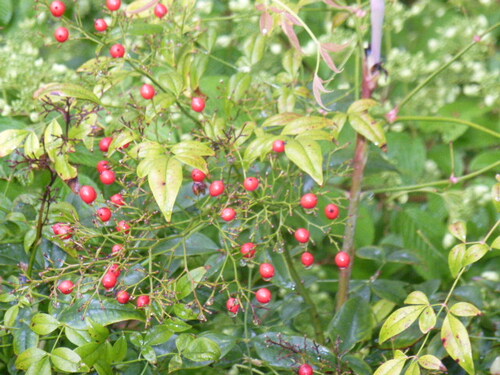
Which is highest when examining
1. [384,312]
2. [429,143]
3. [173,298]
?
[173,298]

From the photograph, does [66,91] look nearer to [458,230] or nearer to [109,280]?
[109,280]

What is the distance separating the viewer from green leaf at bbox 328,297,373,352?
45.9 inches

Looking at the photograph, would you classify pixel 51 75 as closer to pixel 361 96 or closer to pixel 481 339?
pixel 361 96

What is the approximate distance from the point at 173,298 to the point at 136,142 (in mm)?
262

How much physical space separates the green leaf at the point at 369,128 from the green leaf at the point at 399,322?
299 millimetres

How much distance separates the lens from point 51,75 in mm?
1499

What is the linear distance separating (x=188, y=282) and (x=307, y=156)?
0.28 meters

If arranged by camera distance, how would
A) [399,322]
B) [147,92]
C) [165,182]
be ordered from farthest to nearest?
[147,92]
[399,322]
[165,182]

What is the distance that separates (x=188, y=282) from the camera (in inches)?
41.3

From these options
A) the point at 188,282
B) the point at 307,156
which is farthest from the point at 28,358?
the point at 307,156

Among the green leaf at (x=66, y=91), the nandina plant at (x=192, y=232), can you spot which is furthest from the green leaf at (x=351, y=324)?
the green leaf at (x=66, y=91)

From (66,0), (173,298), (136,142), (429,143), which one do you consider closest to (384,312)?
(173,298)

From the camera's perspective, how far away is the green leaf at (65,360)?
3.17 feet

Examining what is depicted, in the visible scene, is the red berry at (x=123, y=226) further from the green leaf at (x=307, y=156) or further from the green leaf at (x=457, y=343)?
the green leaf at (x=457, y=343)
